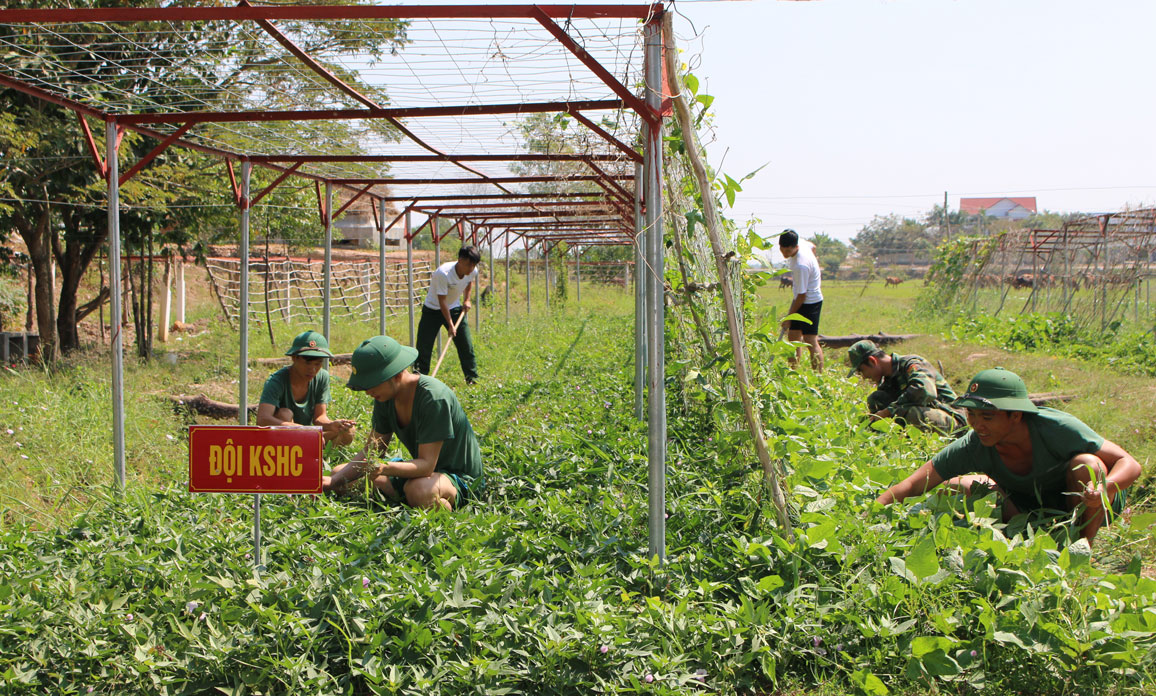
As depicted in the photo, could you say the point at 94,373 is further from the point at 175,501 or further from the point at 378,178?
the point at 175,501

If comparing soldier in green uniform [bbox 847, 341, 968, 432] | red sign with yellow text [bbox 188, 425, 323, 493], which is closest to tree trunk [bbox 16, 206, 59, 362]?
red sign with yellow text [bbox 188, 425, 323, 493]

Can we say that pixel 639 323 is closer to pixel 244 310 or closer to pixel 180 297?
pixel 244 310

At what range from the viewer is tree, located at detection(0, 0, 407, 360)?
4023mm

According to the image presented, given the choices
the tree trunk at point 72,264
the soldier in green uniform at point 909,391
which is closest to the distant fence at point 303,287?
the tree trunk at point 72,264

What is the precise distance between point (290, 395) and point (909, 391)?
4.36 m

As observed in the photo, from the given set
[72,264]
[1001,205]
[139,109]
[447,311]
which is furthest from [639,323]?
[1001,205]

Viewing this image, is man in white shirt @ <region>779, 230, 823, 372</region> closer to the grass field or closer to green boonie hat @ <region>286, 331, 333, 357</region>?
the grass field

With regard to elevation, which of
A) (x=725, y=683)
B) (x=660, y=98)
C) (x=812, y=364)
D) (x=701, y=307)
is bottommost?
(x=725, y=683)

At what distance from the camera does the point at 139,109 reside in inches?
201

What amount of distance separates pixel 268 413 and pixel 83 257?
736cm

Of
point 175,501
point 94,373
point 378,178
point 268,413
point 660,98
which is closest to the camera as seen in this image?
point 660,98

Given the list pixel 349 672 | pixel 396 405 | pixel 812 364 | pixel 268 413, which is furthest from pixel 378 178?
pixel 349 672

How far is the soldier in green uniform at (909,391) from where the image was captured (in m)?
5.78

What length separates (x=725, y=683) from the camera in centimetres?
264
